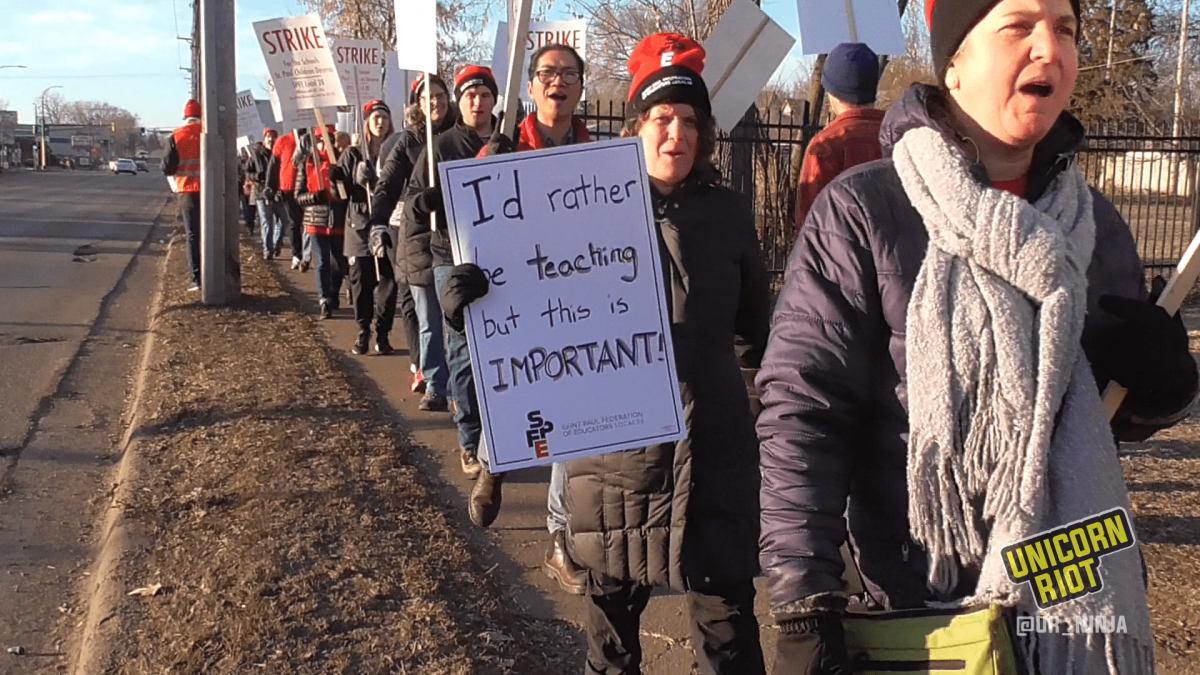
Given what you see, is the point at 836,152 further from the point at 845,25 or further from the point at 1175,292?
the point at 1175,292

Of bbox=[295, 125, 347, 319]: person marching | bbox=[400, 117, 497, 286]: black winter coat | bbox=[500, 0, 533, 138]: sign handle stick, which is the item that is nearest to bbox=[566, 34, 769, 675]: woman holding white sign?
bbox=[500, 0, 533, 138]: sign handle stick

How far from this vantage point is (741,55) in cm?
579

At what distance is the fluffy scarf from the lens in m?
1.74

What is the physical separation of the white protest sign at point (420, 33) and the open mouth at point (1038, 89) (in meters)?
3.15

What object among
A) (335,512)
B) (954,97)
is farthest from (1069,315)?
(335,512)

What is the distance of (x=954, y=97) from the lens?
76.6 inches

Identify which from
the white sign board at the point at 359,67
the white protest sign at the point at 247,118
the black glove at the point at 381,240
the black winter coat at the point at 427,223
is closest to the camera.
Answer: the black winter coat at the point at 427,223

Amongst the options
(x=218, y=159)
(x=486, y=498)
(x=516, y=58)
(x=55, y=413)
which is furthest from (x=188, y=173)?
(x=516, y=58)

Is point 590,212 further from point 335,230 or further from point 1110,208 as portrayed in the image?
point 335,230

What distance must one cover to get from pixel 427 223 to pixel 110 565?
7.03ft

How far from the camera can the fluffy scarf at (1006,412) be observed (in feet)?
5.71

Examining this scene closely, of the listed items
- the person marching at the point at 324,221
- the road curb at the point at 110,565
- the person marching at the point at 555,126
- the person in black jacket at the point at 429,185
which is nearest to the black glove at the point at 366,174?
the person marching at the point at 324,221

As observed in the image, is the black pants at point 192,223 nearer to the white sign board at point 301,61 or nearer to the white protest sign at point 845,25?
the white sign board at point 301,61

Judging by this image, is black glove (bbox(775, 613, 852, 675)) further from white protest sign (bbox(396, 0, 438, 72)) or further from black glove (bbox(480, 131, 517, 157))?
white protest sign (bbox(396, 0, 438, 72))
